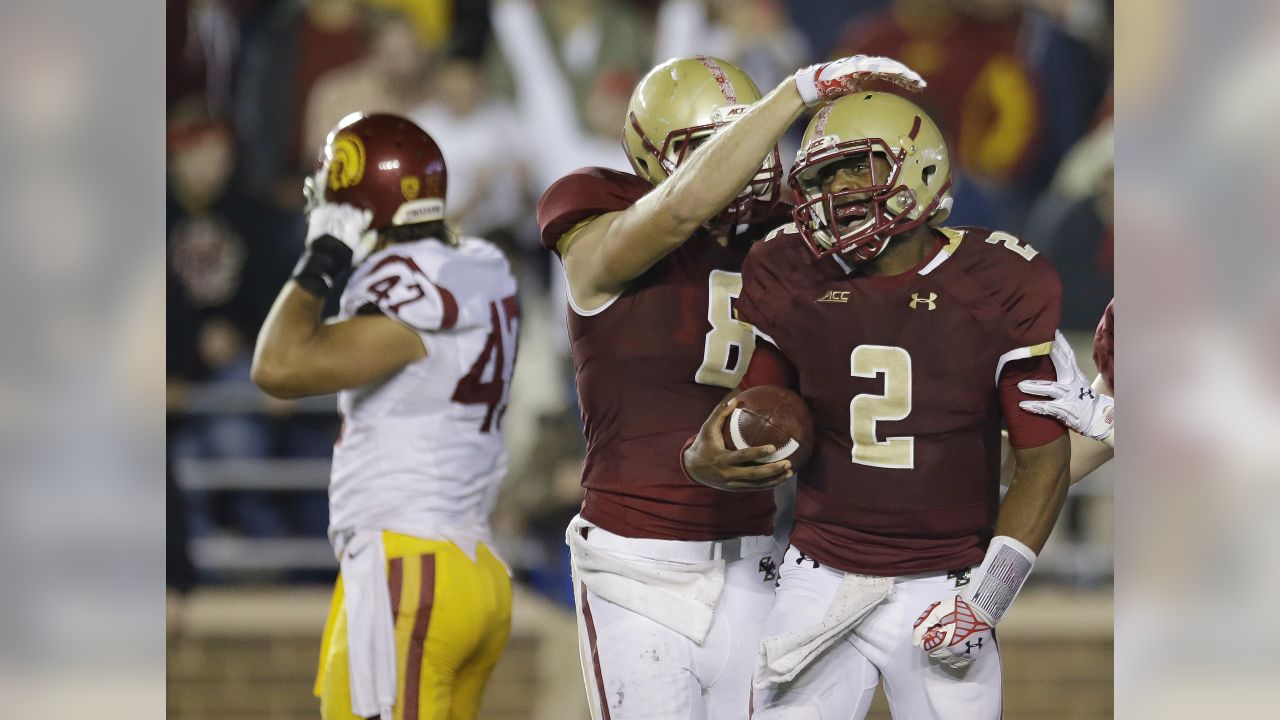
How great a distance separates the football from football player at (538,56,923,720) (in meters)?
0.28

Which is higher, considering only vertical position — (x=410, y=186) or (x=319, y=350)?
(x=410, y=186)

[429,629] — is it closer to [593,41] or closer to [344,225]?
[344,225]

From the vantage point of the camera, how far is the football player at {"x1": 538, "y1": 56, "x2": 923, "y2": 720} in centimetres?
222

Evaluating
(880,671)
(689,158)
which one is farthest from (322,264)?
(880,671)

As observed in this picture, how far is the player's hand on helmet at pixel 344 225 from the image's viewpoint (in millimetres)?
2537

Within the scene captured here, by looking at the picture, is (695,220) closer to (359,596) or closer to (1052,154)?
(359,596)

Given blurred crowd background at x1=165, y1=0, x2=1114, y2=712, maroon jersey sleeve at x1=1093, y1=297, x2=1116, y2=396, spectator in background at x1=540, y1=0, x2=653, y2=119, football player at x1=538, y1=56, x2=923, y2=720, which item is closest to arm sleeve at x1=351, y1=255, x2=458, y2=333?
football player at x1=538, y1=56, x2=923, y2=720

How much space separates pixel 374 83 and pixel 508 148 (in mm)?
584

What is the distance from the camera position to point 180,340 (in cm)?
511

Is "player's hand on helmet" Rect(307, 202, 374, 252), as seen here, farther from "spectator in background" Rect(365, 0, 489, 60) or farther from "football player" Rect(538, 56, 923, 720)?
"spectator in background" Rect(365, 0, 489, 60)

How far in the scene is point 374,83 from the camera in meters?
5.15
